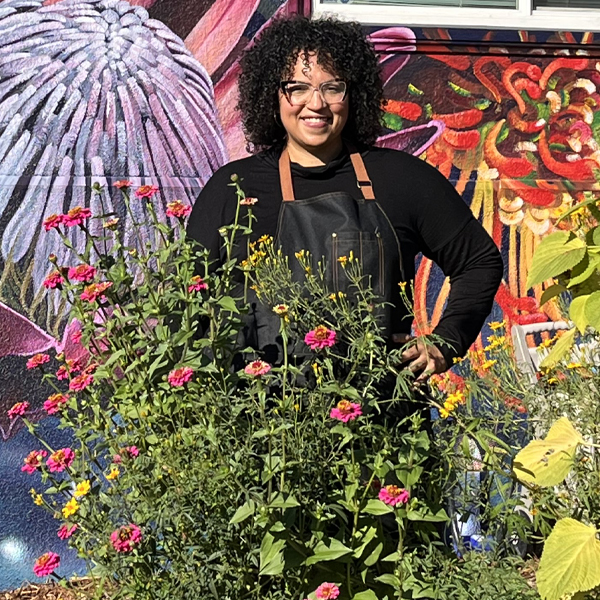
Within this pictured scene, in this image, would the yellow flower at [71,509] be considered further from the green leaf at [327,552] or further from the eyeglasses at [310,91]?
the eyeglasses at [310,91]

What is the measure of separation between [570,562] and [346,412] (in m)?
0.47

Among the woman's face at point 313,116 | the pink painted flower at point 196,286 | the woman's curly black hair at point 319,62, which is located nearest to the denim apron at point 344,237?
the woman's face at point 313,116

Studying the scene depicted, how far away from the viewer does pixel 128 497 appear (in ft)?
6.94

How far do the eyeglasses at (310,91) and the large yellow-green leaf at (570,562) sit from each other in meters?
1.30

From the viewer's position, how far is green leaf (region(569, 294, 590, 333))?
194 centimetres

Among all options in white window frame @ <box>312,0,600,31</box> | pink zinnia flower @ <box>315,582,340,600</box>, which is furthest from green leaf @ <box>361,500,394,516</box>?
white window frame @ <box>312,0,600,31</box>

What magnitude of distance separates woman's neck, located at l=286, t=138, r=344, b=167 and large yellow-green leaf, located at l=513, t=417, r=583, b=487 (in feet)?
3.45

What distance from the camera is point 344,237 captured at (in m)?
2.59

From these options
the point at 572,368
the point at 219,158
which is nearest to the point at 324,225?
the point at 572,368

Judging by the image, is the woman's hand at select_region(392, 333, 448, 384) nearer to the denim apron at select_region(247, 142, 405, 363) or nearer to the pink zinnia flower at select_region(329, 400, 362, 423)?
the denim apron at select_region(247, 142, 405, 363)

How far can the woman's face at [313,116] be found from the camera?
2.67m

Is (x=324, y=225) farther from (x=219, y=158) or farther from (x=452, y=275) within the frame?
(x=219, y=158)

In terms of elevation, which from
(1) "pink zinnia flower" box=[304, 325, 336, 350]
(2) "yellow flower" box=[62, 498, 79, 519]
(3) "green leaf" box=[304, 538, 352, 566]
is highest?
(1) "pink zinnia flower" box=[304, 325, 336, 350]

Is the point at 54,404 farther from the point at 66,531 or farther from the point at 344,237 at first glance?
the point at 344,237
